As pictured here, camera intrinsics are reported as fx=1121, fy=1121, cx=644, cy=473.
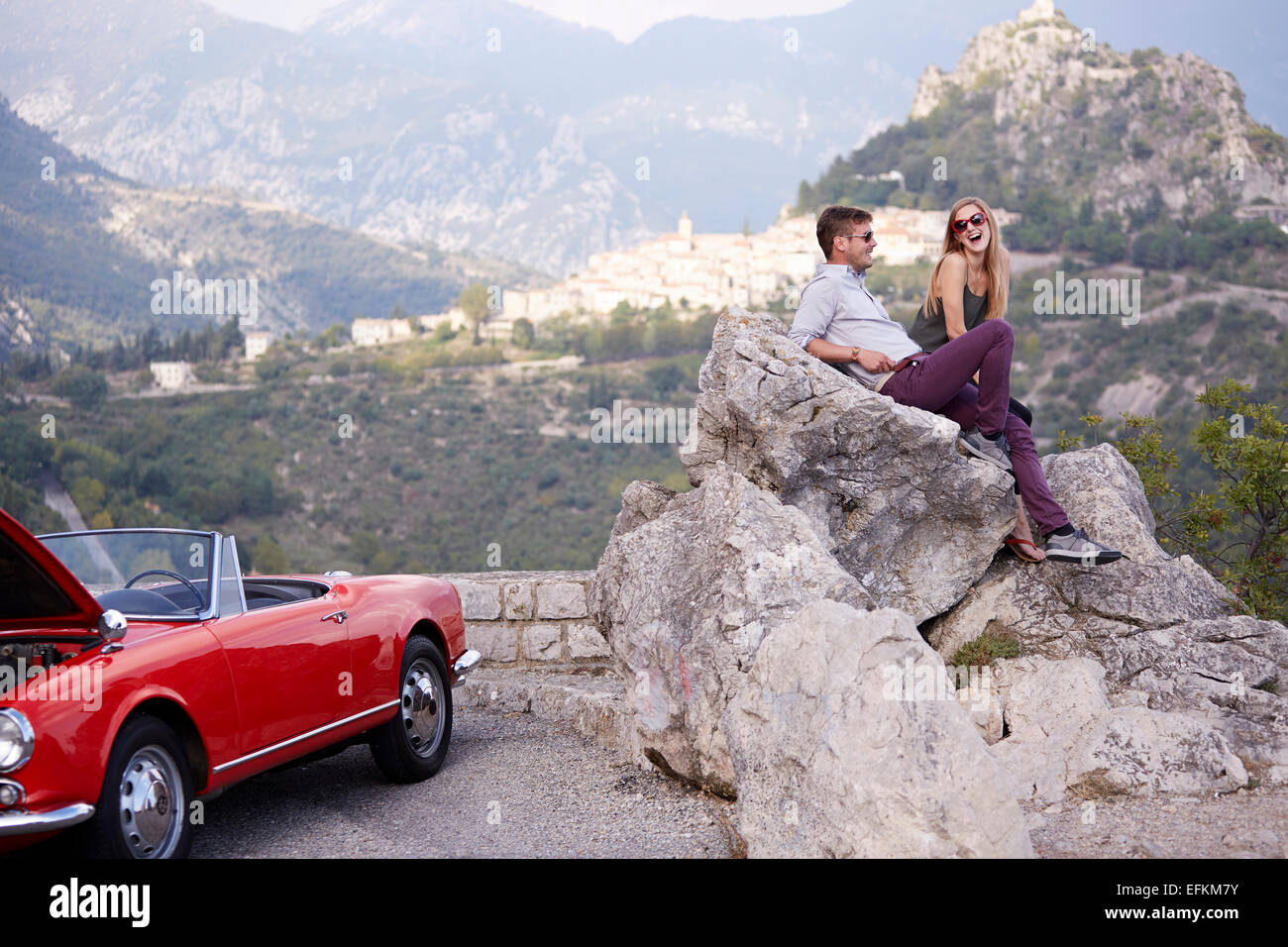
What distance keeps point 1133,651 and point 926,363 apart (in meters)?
1.69

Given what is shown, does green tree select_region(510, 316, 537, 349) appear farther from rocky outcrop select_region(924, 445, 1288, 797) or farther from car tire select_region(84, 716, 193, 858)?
car tire select_region(84, 716, 193, 858)

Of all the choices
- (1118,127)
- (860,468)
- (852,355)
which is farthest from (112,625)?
(1118,127)

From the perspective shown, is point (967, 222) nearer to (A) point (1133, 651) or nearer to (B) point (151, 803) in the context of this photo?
(A) point (1133, 651)

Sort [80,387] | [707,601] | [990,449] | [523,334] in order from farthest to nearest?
[523,334] < [80,387] < [990,449] < [707,601]

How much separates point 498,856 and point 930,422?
2.86 m

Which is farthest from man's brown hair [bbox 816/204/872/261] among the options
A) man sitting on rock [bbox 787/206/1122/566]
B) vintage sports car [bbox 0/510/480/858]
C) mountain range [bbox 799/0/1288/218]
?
mountain range [bbox 799/0/1288/218]

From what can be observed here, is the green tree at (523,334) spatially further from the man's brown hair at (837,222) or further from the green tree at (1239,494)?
the man's brown hair at (837,222)

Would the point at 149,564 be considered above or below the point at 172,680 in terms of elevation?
above

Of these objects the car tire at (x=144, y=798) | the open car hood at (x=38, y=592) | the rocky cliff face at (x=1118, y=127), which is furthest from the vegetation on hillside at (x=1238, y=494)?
the rocky cliff face at (x=1118, y=127)

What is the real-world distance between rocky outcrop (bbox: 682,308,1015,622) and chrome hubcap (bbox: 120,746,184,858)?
2.96 metres

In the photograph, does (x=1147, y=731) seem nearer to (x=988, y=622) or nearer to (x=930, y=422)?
(x=988, y=622)

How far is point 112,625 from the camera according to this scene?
3.82 m

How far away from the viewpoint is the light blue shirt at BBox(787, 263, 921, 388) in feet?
19.6

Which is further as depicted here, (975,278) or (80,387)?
(80,387)
